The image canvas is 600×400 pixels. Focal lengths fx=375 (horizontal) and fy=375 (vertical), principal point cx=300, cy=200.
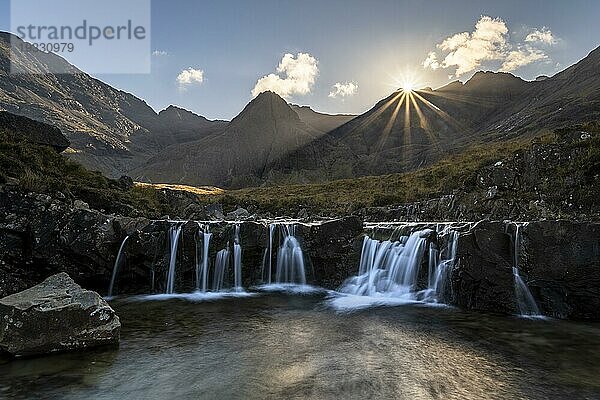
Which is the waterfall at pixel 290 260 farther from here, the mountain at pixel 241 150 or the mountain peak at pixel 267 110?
the mountain peak at pixel 267 110

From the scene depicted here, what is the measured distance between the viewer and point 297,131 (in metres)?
163

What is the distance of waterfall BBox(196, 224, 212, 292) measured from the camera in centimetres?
1762

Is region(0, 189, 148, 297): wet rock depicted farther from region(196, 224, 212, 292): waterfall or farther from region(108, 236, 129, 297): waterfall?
region(196, 224, 212, 292): waterfall

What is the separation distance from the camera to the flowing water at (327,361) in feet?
23.0

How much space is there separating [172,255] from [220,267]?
2.30 m

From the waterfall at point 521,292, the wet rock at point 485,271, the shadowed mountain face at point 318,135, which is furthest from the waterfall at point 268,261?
the shadowed mountain face at point 318,135

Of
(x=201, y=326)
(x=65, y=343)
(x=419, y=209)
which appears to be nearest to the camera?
(x=65, y=343)

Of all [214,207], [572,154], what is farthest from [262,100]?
[572,154]

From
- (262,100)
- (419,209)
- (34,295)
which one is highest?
(262,100)

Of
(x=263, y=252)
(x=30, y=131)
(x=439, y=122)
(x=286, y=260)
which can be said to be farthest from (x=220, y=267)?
Answer: (x=439, y=122)

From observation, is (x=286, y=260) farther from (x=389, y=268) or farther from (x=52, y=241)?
(x=52, y=241)

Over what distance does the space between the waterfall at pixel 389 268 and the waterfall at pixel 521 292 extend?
11.5ft

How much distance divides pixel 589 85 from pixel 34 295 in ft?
464

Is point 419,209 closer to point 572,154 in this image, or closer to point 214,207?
point 572,154
